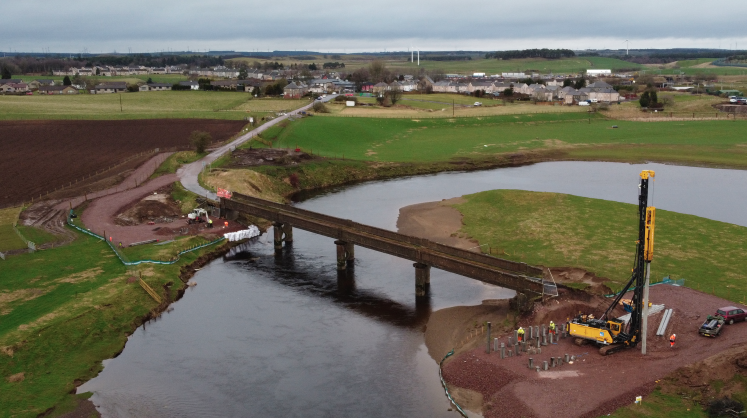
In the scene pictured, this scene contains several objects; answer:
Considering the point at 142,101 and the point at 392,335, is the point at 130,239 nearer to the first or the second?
the point at 392,335

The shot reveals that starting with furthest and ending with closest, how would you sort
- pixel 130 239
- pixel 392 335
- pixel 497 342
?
pixel 130 239 → pixel 392 335 → pixel 497 342

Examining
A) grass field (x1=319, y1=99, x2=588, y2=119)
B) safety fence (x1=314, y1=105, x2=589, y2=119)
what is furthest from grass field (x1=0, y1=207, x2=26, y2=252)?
grass field (x1=319, y1=99, x2=588, y2=119)

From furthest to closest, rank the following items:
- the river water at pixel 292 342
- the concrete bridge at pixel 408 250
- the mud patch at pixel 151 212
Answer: the mud patch at pixel 151 212 → the concrete bridge at pixel 408 250 → the river water at pixel 292 342

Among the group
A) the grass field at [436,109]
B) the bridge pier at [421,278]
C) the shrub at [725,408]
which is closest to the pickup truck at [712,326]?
the shrub at [725,408]

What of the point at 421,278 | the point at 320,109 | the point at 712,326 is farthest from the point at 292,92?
the point at 712,326

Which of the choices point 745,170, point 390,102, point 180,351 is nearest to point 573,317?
point 180,351

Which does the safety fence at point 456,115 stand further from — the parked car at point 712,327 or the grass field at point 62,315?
the parked car at point 712,327

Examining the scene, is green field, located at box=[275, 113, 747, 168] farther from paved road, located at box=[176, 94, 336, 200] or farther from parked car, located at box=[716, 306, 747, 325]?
parked car, located at box=[716, 306, 747, 325]
